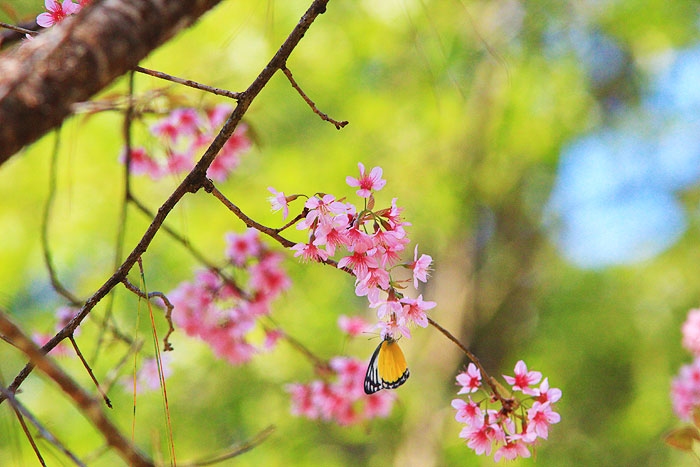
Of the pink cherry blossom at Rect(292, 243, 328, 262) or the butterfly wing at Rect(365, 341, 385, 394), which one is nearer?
the pink cherry blossom at Rect(292, 243, 328, 262)

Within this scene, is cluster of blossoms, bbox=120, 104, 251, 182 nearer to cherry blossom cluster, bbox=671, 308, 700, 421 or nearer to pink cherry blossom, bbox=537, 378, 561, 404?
pink cherry blossom, bbox=537, 378, 561, 404

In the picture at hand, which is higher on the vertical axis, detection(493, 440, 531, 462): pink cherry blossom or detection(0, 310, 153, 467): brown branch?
detection(493, 440, 531, 462): pink cherry blossom

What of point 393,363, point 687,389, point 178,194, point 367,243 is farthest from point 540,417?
point 687,389

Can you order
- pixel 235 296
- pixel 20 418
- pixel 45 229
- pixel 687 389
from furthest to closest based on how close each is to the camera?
1. pixel 687 389
2. pixel 235 296
3. pixel 45 229
4. pixel 20 418

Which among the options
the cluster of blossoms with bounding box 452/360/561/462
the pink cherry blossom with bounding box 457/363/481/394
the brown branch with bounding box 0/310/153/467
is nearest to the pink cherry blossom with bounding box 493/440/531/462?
the cluster of blossoms with bounding box 452/360/561/462

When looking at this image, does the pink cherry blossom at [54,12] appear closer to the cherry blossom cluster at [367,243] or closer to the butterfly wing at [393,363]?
the cherry blossom cluster at [367,243]

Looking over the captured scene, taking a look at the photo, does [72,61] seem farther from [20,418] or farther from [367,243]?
[367,243]

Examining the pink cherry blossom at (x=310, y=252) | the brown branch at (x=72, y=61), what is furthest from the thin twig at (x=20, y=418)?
the pink cherry blossom at (x=310, y=252)
